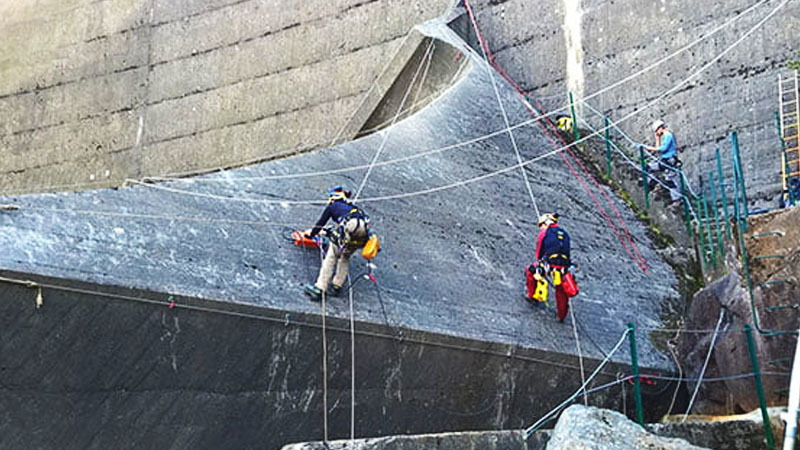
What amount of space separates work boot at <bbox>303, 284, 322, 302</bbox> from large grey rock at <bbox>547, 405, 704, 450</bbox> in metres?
2.06

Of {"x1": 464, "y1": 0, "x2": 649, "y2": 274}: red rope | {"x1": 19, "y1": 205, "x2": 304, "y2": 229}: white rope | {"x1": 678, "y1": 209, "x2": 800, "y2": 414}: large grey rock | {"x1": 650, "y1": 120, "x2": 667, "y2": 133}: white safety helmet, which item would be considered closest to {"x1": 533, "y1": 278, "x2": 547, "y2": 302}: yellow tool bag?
{"x1": 678, "y1": 209, "x2": 800, "y2": 414}: large grey rock

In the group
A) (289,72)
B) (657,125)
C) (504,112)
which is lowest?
(657,125)

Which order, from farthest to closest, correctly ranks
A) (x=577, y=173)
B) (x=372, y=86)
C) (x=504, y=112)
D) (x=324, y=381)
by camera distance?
(x=372, y=86), (x=504, y=112), (x=577, y=173), (x=324, y=381)

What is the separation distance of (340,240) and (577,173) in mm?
4575

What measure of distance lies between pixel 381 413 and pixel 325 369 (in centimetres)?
60

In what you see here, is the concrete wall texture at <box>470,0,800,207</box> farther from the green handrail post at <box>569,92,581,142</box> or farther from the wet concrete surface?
the wet concrete surface

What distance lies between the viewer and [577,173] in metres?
11.3

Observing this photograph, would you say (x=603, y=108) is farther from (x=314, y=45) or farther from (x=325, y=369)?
(x=325, y=369)

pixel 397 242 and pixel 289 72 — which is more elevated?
pixel 289 72

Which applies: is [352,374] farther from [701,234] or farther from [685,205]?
[685,205]

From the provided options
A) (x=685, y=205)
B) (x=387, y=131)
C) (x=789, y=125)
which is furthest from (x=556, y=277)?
(x=789, y=125)

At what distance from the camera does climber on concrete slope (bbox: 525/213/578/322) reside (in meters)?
8.38

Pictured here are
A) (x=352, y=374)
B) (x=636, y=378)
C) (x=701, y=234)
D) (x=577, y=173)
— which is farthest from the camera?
(x=577, y=173)

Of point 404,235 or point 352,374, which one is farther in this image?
point 404,235
